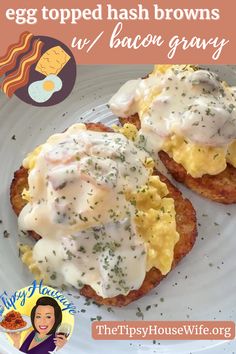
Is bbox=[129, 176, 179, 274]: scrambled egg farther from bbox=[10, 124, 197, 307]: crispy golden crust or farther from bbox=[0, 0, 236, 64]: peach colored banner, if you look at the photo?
bbox=[0, 0, 236, 64]: peach colored banner

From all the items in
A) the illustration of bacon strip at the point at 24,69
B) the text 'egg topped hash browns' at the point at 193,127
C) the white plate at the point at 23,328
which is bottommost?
the white plate at the point at 23,328

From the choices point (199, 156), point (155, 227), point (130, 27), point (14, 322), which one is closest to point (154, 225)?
point (155, 227)

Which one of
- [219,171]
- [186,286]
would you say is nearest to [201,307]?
[186,286]

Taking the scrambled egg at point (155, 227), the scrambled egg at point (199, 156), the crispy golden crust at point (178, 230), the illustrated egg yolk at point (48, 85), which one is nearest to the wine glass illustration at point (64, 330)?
the crispy golden crust at point (178, 230)

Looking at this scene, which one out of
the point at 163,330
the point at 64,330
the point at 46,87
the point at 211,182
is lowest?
the point at 163,330

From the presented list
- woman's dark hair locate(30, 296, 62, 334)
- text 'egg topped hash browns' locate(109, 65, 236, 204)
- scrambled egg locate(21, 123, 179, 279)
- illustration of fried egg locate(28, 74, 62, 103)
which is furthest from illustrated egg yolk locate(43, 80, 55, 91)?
woman's dark hair locate(30, 296, 62, 334)

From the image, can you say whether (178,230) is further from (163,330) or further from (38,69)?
(38,69)

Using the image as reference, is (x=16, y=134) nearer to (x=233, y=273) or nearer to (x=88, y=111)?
(x=88, y=111)

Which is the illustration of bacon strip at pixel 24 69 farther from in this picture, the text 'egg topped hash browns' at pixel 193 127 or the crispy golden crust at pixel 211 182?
the crispy golden crust at pixel 211 182
